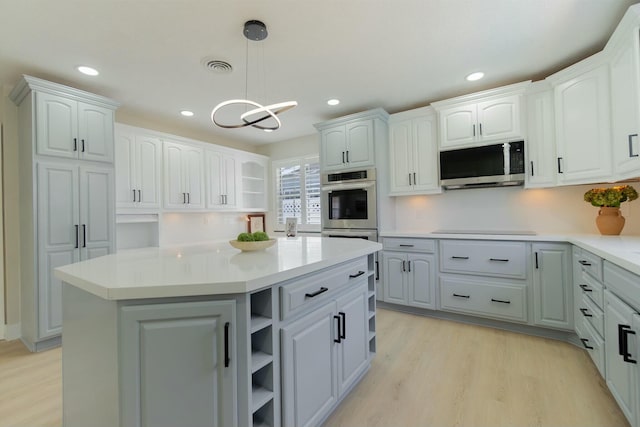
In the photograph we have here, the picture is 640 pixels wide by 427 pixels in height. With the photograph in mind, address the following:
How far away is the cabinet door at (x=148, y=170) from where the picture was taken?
11.4ft

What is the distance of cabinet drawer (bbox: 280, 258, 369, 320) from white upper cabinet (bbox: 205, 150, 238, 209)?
3159 millimetres

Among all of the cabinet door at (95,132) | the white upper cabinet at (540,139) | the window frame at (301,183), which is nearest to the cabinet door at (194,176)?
the cabinet door at (95,132)

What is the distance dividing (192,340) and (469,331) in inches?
109

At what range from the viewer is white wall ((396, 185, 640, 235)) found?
2912 millimetres

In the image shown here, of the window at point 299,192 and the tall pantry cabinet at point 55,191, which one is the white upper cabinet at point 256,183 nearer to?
the window at point 299,192

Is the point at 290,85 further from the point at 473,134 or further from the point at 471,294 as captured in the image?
the point at 471,294

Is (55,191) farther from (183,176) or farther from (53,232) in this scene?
(183,176)

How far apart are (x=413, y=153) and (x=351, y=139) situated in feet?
2.65

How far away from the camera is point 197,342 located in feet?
3.51

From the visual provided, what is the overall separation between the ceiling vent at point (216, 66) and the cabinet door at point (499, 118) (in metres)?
2.65

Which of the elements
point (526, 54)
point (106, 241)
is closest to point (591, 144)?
point (526, 54)

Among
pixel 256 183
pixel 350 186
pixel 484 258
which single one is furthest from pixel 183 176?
pixel 484 258

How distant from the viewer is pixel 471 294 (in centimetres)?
296

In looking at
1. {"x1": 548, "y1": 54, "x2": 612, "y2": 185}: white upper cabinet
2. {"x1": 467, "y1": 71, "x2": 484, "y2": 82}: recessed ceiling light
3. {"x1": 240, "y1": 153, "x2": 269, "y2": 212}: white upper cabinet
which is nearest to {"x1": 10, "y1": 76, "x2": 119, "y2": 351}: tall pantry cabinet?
{"x1": 240, "y1": 153, "x2": 269, "y2": 212}: white upper cabinet
